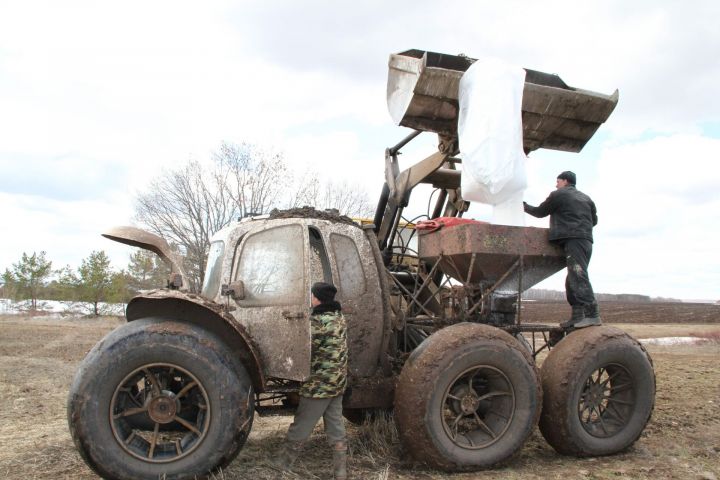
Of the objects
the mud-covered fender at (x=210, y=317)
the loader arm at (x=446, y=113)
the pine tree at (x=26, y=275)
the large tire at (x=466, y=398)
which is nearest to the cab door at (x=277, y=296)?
the mud-covered fender at (x=210, y=317)

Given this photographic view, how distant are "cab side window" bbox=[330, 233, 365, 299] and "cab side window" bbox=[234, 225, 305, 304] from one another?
0.39 metres

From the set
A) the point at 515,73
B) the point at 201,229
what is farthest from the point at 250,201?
the point at 515,73

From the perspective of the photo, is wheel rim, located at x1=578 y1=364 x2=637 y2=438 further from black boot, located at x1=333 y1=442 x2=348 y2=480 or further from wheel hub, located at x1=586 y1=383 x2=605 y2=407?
black boot, located at x1=333 y1=442 x2=348 y2=480

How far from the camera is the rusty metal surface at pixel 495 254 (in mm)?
5574

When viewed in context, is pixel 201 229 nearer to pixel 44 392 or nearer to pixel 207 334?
pixel 44 392

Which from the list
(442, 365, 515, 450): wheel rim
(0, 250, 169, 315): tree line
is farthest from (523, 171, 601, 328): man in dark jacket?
(0, 250, 169, 315): tree line

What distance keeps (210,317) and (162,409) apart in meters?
0.77

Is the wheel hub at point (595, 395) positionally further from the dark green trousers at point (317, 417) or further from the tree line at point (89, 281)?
the tree line at point (89, 281)

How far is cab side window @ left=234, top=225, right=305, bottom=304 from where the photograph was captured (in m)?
5.01

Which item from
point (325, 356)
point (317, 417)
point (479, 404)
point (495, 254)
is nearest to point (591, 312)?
point (495, 254)

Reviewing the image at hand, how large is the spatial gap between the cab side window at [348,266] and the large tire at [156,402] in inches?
48.3

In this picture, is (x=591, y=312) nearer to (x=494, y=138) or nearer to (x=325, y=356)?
(x=494, y=138)

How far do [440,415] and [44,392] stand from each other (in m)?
7.41

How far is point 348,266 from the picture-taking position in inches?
213
